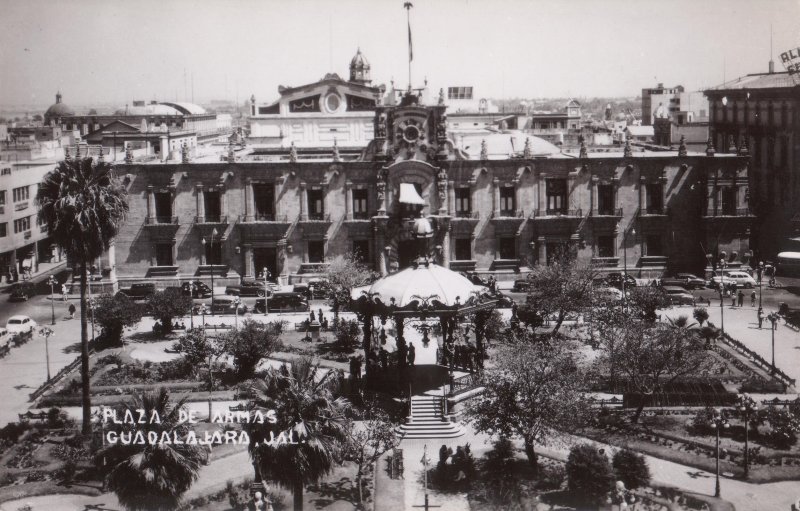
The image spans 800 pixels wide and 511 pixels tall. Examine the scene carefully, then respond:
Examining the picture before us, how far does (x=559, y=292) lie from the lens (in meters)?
54.3

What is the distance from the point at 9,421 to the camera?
43.9 meters

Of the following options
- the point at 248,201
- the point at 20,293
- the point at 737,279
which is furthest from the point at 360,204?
the point at 737,279

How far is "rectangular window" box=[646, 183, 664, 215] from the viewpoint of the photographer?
236ft

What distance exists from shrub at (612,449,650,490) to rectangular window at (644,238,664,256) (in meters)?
38.8

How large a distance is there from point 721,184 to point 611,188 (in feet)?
26.5

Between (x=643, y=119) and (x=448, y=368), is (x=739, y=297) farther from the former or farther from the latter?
(x=643, y=119)

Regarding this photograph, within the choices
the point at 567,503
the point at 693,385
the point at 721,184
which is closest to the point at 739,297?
the point at 721,184

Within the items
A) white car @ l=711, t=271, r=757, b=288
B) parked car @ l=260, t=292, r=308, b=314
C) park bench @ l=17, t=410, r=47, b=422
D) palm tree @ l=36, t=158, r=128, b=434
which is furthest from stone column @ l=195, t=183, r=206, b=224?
white car @ l=711, t=271, r=757, b=288

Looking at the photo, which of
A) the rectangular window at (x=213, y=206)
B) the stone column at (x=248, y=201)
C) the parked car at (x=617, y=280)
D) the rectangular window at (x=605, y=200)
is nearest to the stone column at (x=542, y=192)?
the rectangular window at (x=605, y=200)

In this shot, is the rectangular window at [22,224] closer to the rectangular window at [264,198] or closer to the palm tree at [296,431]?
the rectangular window at [264,198]

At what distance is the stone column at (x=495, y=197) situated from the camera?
234 feet

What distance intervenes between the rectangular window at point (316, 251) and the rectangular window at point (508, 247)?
13.4 metres

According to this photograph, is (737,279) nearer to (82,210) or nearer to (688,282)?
(688,282)

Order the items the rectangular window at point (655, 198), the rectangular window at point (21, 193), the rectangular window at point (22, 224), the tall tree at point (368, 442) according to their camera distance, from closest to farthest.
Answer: the tall tree at point (368, 442) → the rectangular window at point (655, 198) → the rectangular window at point (21, 193) → the rectangular window at point (22, 224)
